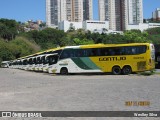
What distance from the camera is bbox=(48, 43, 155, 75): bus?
27783mm

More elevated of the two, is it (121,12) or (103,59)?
(121,12)

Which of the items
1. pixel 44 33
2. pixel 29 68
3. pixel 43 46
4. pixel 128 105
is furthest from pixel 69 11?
pixel 128 105

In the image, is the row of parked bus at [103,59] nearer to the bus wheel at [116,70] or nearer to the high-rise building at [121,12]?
the bus wheel at [116,70]

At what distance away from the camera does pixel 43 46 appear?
278ft

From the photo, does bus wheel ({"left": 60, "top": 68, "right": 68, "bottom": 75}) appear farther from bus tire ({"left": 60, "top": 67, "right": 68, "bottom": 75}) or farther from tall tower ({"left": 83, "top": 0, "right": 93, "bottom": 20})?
tall tower ({"left": 83, "top": 0, "right": 93, "bottom": 20})

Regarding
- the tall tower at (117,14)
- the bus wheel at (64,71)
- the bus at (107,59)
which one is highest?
the tall tower at (117,14)

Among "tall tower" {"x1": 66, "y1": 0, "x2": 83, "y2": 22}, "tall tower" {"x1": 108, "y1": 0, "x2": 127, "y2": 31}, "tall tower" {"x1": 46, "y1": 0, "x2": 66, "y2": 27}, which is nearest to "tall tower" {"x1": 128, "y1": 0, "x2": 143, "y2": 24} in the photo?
"tall tower" {"x1": 108, "y1": 0, "x2": 127, "y2": 31}

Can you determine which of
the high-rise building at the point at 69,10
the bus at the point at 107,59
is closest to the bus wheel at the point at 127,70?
the bus at the point at 107,59

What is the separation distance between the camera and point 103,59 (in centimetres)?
2903

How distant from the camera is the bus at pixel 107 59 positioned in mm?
27783

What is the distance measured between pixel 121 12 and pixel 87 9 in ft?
48.9

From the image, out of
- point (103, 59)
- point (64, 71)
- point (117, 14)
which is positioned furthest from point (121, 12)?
point (103, 59)

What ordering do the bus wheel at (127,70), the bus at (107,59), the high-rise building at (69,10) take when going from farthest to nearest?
the high-rise building at (69,10) < the bus wheel at (127,70) < the bus at (107,59)

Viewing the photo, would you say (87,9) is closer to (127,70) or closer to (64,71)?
(64,71)
